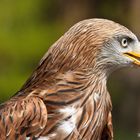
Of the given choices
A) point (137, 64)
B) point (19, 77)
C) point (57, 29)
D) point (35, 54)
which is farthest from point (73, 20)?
point (137, 64)

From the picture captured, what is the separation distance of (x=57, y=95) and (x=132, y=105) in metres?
15.3

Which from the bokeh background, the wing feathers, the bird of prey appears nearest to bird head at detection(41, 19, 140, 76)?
the bird of prey

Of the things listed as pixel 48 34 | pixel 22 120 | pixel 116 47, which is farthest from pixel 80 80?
pixel 48 34

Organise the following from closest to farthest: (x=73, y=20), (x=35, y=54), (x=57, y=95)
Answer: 1. (x=57, y=95)
2. (x=35, y=54)
3. (x=73, y=20)

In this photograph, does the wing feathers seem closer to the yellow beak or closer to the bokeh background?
the yellow beak

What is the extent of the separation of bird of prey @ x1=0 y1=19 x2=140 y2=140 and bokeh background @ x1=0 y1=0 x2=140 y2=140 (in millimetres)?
12233

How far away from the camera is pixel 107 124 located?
6992 mm

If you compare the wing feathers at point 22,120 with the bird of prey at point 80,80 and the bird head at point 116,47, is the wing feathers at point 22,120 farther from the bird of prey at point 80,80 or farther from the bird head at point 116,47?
the bird head at point 116,47

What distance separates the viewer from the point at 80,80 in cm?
682

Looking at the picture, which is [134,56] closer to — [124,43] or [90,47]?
[124,43]

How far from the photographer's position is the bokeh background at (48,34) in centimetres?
2144

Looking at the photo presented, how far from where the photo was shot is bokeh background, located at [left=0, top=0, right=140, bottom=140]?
2144cm

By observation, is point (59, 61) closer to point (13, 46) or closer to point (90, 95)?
point (90, 95)

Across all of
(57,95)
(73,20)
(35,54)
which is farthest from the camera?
(73,20)
